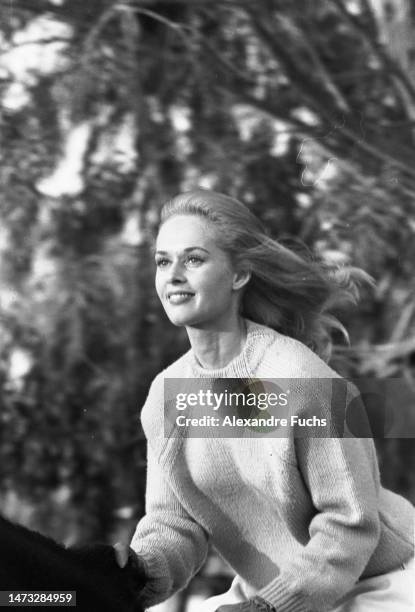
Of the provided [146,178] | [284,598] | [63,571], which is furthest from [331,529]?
[146,178]

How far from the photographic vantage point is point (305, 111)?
10.7 ft

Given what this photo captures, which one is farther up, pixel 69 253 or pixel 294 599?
pixel 294 599

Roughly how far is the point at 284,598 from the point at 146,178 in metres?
2.35

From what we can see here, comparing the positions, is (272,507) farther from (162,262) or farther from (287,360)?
(162,262)

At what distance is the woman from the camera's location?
1.17 m

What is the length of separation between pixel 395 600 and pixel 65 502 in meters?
2.40

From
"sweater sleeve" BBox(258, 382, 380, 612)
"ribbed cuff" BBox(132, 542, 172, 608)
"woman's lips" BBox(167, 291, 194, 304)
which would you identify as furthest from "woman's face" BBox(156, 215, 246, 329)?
Answer: "ribbed cuff" BBox(132, 542, 172, 608)

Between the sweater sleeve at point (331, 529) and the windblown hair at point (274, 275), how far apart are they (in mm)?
233

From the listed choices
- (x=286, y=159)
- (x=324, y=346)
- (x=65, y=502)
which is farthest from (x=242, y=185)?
(x=324, y=346)

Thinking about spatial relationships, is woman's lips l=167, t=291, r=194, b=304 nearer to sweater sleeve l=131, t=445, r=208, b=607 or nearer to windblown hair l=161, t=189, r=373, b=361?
windblown hair l=161, t=189, r=373, b=361

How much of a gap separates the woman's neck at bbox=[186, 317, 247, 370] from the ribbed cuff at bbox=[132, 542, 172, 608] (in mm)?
260

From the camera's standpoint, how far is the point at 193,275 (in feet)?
4.06

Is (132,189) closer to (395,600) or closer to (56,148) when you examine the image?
(56,148)

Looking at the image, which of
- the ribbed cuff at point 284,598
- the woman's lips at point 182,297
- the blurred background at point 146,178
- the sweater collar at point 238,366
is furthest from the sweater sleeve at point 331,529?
the blurred background at point 146,178
